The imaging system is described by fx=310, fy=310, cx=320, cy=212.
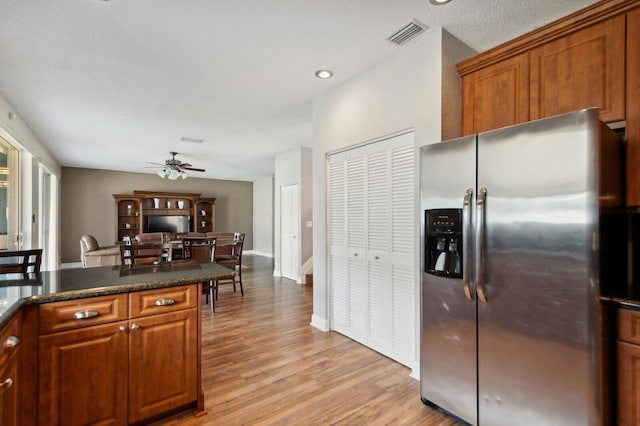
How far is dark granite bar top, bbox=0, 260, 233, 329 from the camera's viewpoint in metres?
1.55

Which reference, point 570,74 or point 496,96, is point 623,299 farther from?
point 496,96

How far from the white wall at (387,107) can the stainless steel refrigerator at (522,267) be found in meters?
0.60

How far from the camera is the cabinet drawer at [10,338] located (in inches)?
49.4

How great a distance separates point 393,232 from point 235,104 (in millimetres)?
2595

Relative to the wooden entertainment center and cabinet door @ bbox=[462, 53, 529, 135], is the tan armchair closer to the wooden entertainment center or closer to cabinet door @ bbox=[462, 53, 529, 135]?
the wooden entertainment center

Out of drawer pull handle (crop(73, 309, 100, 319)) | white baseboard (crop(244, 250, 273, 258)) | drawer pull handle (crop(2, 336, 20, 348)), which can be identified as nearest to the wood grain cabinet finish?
drawer pull handle (crop(2, 336, 20, 348))

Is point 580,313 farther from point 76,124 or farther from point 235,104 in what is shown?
point 76,124

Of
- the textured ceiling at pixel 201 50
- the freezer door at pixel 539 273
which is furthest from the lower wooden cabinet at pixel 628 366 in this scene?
the textured ceiling at pixel 201 50

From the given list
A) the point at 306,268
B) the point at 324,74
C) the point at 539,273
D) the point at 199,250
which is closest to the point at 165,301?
the point at 539,273

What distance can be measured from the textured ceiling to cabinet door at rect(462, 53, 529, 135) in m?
0.38

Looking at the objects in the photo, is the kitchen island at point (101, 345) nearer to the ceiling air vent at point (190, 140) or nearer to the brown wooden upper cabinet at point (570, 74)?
the brown wooden upper cabinet at point (570, 74)

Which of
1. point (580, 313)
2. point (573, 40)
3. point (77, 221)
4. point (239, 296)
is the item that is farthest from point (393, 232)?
point (77, 221)

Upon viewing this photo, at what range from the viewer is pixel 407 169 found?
2744 mm

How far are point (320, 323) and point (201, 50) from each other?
10.1ft
